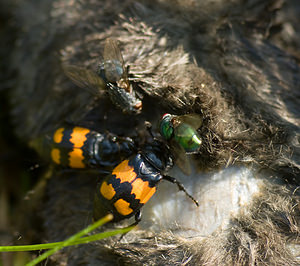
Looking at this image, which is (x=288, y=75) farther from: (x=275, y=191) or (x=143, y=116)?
(x=143, y=116)

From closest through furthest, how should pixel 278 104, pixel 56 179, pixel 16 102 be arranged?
pixel 278 104, pixel 56 179, pixel 16 102

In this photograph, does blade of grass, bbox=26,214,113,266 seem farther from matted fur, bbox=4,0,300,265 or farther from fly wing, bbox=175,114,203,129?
fly wing, bbox=175,114,203,129

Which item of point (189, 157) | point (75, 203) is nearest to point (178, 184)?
point (189, 157)

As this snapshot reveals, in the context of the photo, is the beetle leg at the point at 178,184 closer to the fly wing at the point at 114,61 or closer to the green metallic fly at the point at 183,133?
the green metallic fly at the point at 183,133

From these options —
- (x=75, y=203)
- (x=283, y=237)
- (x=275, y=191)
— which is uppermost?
(x=275, y=191)

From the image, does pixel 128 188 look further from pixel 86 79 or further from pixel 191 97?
pixel 86 79

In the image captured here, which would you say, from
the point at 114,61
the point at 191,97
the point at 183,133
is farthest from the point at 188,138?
the point at 114,61
